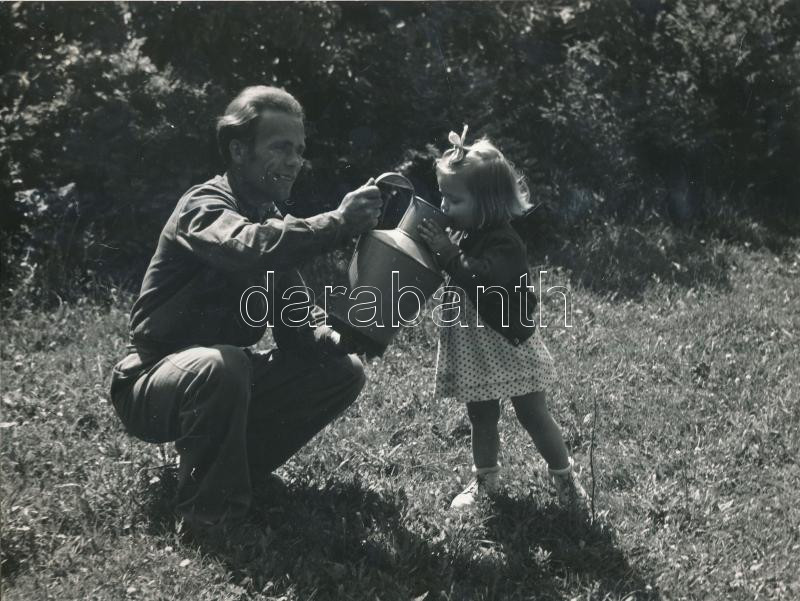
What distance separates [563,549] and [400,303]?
1.05 meters

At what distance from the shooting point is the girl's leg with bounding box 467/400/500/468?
140 inches

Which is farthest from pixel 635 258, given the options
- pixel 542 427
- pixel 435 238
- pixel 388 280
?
pixel 388 280

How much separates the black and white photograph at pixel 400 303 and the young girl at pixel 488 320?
0.5 inches

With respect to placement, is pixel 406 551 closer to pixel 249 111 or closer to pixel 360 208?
pixel 360 208

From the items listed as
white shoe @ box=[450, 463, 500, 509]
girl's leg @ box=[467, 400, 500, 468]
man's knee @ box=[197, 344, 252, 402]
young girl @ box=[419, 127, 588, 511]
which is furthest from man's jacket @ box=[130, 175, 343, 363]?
white shoe @ box=[450, 463, 500, 509]

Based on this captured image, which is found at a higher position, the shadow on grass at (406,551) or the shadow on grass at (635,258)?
the shadow on grass at (635,258)

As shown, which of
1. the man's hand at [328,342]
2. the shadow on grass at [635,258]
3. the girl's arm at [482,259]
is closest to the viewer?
the girl's arm at [482,259]

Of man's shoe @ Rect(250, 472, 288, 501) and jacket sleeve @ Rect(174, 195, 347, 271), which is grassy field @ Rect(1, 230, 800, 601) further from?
jacket sleeve @ Rect(174, 195, 347, 271)

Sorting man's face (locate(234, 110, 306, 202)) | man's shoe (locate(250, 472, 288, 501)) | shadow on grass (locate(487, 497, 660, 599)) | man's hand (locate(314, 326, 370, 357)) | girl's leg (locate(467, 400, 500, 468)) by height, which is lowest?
shadow on grass (locate(487, 497, 660, 599))

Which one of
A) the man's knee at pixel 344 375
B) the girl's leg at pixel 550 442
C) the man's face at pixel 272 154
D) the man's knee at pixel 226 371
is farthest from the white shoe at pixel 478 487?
the man's face at pixel 272 154

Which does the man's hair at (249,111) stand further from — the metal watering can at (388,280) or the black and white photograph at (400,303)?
the metal watering can at (388,280)

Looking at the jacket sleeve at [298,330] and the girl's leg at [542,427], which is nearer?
the girl's leg at [542,427]

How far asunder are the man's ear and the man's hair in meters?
0.01

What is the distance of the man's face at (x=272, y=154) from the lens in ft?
10.8
